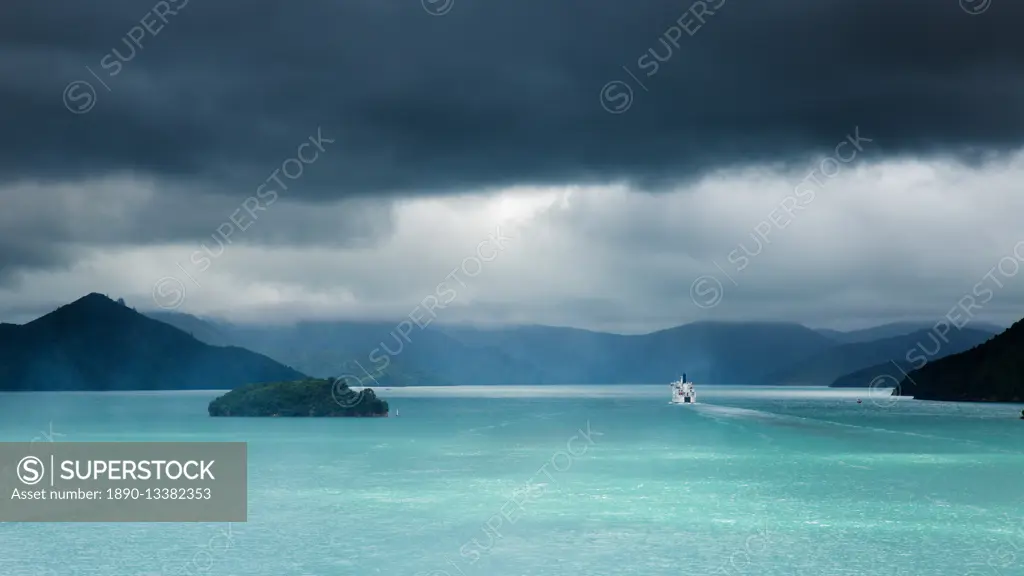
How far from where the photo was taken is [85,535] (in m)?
67.0

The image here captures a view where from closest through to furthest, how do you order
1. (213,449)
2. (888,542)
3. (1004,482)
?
(888,542)
(1004,482)
(213,449)

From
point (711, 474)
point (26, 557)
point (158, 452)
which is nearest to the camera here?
point (26, 557)

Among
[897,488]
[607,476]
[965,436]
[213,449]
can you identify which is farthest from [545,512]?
[965,436]

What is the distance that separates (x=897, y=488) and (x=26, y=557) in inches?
2938

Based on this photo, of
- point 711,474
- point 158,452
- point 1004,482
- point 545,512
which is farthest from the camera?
point 158,452

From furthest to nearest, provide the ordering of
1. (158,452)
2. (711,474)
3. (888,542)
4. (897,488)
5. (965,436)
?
(965,436), (158,452), (711,474), (897,488), (888,542)

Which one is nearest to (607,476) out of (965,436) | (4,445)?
(965,436)

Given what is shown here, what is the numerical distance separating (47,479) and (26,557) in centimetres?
5696

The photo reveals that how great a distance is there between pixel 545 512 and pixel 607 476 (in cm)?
3131

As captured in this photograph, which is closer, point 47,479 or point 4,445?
point 47,479

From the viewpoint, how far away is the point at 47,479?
11119 centimetres

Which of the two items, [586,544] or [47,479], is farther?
[47,479]

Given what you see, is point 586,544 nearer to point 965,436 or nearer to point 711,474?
point 711,474

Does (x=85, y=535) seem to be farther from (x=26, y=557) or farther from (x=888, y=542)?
(x=888, y=542)
